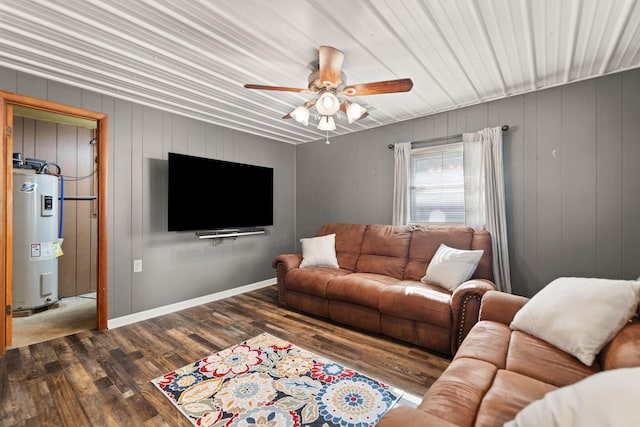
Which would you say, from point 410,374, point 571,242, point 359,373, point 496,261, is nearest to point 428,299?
point 410,374

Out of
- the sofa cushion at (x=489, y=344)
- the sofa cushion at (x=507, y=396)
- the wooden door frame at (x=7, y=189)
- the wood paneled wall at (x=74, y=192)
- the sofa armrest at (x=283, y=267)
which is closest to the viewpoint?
the sofa cushion at (x=507, y=396)

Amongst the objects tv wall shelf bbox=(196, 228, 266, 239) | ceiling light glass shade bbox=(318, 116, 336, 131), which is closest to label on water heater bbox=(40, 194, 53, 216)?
tv wall shelf bbox=(196, 228, 266, 239)

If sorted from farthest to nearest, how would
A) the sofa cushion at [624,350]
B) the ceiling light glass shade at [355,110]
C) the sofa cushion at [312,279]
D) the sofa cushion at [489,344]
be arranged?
the sofa cushion at [312,279] → the ceiling light glass shade at [355,110] → the sofa cushion at [489,344] → the sofa cushion at [624,350]

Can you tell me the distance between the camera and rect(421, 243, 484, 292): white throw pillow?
2.60 m

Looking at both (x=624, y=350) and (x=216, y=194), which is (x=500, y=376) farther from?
(x=216, y=194)

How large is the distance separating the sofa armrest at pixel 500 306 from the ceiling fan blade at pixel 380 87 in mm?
1630

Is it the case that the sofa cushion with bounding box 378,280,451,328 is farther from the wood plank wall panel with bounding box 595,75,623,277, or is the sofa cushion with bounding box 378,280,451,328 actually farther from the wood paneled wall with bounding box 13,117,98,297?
the wood paneled wall with bounding box 13,117,98,297

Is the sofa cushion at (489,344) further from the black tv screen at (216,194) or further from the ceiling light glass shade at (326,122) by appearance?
the black tv screen at (216,194)

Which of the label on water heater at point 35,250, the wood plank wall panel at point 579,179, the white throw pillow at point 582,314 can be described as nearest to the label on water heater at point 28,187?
the label on water heater at point 35,250

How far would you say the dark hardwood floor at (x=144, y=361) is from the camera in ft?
5.58

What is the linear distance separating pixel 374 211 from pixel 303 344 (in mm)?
2184

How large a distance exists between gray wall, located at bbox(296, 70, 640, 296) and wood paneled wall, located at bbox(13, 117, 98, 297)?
4.44m

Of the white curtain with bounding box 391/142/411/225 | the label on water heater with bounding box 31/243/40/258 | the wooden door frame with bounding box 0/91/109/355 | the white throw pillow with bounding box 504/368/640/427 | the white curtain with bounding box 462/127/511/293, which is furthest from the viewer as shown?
the white curtain with bounding box 391/142/411/225

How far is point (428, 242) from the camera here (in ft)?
10.4
